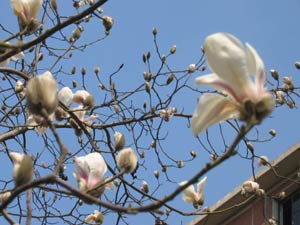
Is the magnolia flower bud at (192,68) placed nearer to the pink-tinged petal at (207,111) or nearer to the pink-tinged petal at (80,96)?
the pink-tinged petal at (80,96)

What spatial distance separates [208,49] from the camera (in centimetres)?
121


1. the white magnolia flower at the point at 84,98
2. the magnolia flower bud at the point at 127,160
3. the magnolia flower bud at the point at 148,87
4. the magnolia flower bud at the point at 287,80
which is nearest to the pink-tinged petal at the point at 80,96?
the white magnolia flower at the point at 84,98

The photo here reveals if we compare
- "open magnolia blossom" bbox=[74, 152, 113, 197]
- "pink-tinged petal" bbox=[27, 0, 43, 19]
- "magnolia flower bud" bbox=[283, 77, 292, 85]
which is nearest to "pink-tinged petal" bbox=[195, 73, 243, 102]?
"open magnolia blossom" bbox=[74, 152, 113, 197]

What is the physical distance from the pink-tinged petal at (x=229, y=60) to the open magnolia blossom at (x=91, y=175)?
46 centimetres

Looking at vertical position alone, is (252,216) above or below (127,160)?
above

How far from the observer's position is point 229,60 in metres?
1.19

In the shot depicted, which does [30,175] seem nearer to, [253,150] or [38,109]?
[38,109]

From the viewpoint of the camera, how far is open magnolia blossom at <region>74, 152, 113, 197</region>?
4.86ft

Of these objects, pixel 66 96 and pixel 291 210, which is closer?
pixel 66 96

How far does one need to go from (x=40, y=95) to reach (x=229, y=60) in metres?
0.38

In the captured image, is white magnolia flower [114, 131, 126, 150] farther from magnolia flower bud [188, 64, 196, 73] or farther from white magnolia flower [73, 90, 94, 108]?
magnolia flower bud [188, 64, 196, 73]

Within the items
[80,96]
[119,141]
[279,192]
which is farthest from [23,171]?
[279,192]

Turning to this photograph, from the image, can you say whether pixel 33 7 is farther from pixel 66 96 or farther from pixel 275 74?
pixel 275 74

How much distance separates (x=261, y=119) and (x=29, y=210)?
0.66 metres
